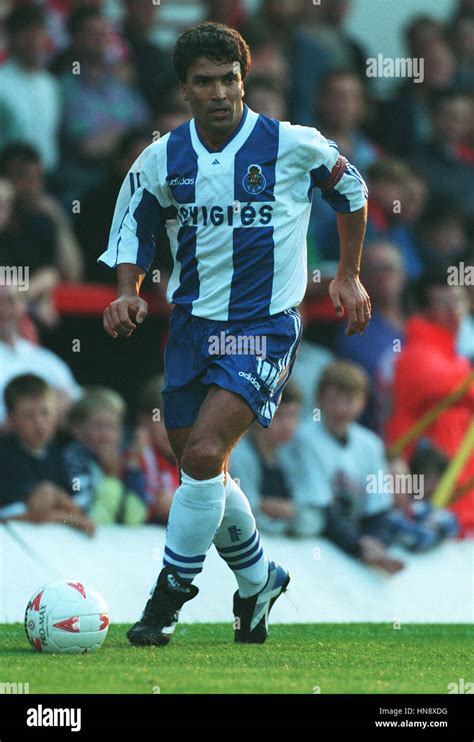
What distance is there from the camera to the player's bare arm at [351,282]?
6469 mm

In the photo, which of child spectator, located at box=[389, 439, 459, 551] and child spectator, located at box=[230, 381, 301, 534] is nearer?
child spectator, located at box=[230, 381, 301, 534]

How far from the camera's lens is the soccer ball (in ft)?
20.7

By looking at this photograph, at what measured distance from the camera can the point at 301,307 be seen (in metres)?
11.3

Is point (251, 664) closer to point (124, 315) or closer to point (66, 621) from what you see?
point (66, 621)

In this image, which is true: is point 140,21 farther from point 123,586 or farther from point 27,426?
point 123,586

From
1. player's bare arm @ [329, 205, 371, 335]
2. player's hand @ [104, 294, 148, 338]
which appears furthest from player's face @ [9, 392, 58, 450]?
player's bare arm @ [329, 205, 371, 335]

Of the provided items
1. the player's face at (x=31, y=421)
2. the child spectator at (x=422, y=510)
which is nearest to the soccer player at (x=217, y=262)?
the player's face at (x=31, y=421)

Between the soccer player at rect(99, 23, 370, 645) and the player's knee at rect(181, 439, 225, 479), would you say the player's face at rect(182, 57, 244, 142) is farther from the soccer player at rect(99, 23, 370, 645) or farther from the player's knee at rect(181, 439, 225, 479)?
the player's knee at rect(181, 439, 225, 479)

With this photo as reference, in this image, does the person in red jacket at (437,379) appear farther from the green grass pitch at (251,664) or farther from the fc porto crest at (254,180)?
the fc porto crest at (254,180)

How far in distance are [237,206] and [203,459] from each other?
3.48 feet

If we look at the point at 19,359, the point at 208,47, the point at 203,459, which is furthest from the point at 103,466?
the point at 208,47

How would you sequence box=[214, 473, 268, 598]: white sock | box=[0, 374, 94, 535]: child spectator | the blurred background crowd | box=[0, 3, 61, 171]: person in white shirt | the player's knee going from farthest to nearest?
box=[0, 3, 61, 171]: person in white shirt, the blurred background crowd, box=[0, 374, 94, 535]: child spectator, box=[214, 473, 268, 598]: white sock, the player's knee

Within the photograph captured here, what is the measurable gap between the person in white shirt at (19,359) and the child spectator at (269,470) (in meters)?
1.14

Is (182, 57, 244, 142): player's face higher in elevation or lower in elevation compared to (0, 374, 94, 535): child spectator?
higher
